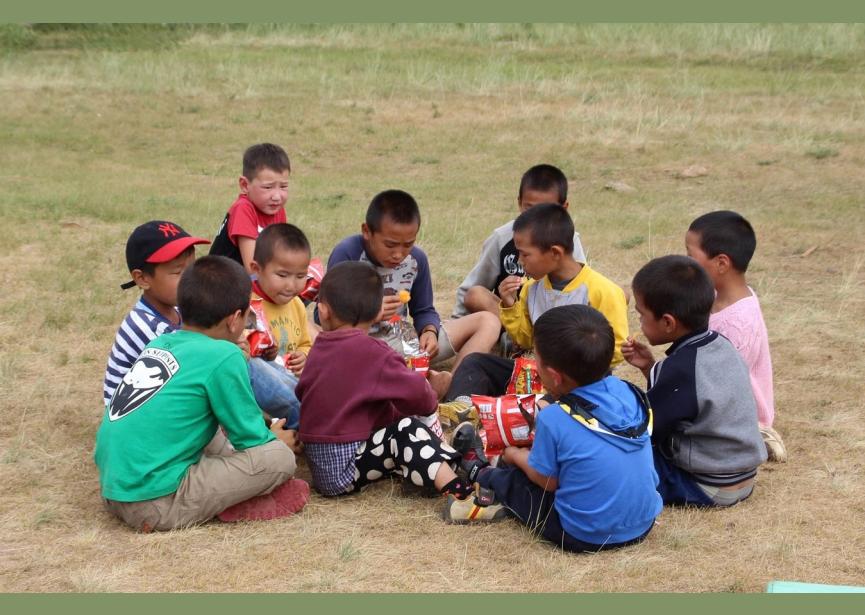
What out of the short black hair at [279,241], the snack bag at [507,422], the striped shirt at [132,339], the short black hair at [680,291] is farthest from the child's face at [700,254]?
the striped shirt at [132,339]

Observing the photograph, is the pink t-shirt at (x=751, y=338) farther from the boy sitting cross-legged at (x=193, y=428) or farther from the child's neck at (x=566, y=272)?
the boy sitting cross-legged at (x=193, y=428)

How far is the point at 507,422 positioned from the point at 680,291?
36.7 inches

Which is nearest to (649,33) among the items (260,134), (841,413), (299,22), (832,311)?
(299,22)

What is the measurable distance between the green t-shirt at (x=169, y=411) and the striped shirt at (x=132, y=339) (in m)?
0.65

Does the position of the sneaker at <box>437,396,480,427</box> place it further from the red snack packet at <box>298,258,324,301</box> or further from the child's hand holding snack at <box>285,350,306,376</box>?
the red snack packet at <box>298,258,324,301</box>

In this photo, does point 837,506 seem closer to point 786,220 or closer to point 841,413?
point 841,413

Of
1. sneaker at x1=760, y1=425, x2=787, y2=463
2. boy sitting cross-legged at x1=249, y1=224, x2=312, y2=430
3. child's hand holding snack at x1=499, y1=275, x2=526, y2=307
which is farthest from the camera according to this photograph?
child's hand holding snack at x1=499, y1=275, x2=526, y2=307

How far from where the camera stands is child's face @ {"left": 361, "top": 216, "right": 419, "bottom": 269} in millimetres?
5477

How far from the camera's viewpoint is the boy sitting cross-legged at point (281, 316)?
4828 mm

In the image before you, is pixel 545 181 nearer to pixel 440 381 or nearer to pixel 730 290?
pixel 440 381

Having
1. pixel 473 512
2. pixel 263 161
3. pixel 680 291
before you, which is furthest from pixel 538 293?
pixel 263 161

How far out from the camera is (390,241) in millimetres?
5527

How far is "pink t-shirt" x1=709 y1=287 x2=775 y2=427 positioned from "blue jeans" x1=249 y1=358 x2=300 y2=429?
A: 1.99 meters

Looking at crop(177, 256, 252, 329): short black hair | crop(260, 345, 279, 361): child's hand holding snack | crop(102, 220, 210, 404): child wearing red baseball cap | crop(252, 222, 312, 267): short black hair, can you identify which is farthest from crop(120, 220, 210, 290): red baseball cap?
crop(177, 256, 252, 329): short black hair
